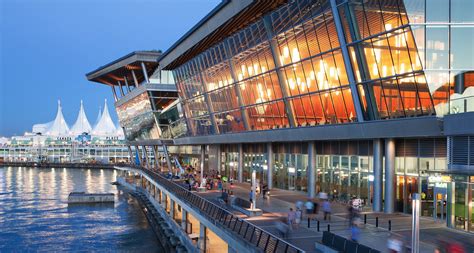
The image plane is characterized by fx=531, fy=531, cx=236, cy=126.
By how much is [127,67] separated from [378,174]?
57383 mm

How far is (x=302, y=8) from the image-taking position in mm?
32125

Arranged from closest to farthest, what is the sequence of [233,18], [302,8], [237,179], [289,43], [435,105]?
[435,105]
[302,8]
[289,43]
[233,18]
[237,179]

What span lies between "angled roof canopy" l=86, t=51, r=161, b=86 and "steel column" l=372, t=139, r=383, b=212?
139 ft

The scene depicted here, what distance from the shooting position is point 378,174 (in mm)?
30078

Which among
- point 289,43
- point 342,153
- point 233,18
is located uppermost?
point 233,18

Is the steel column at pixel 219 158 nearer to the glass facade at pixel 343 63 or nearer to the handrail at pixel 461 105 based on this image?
the glass facade at pixel 343 63

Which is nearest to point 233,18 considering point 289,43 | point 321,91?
point 289,43

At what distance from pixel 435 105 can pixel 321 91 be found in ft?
30.9

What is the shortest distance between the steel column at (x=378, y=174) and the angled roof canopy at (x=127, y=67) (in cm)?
4222

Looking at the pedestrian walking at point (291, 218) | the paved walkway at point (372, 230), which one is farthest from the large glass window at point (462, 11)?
the pedestrian walking at point (291, 218)

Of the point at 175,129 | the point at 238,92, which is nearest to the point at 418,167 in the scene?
the point at 238,92

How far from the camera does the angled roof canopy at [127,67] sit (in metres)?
74.5

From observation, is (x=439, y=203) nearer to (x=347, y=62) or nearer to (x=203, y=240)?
(x=347, y=62)

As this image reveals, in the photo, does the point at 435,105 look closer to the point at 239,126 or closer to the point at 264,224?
the point at 264,224
